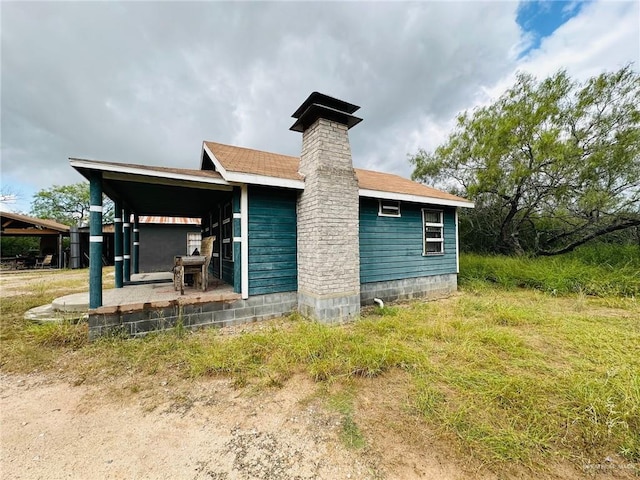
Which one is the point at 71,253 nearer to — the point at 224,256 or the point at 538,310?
the point at 224,256

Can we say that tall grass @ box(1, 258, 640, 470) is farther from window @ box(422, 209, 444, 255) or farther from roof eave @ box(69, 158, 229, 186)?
roof eave @ box(69, 158, 229, 186)

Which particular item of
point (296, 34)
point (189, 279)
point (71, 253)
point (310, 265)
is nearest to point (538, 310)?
point (310, 265)

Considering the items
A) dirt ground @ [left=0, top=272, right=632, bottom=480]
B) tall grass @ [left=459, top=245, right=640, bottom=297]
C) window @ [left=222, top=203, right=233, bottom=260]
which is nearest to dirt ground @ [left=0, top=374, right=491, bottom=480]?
dirt ground @ [left=0, top=272, right=632, bottom=480]

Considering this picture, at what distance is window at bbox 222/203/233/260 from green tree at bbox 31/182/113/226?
28.3 meters

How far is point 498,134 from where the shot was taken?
9102 mm

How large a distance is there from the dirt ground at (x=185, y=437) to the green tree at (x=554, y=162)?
10305 mm

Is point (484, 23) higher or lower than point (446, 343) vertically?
higher

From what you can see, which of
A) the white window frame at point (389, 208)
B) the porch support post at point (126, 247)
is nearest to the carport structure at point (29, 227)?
the porch support post at point (126, 247)

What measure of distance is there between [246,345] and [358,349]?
1.57 meters

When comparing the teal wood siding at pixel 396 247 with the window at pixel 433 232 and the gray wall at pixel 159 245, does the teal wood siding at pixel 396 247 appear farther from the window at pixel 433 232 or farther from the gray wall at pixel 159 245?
the gray wall at pixel 159 245

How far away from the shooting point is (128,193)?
17.9ft

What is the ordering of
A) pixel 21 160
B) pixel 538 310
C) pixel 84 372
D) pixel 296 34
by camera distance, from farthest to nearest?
pixel 21 160
pixel 296 34
pixel 538 310
pixel 84 372

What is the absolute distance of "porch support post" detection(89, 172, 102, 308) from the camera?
12.4ft

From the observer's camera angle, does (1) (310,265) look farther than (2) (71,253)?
No
